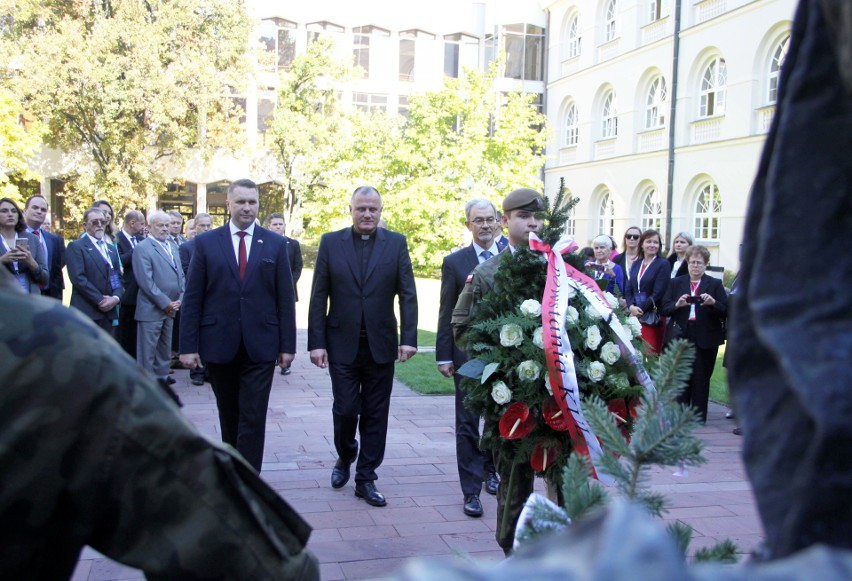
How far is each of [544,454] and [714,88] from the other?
24.4 m

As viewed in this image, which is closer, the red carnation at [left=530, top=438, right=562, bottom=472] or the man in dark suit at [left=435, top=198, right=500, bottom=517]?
the red carnation at [left=530, top=438, right=562, bottom=472]

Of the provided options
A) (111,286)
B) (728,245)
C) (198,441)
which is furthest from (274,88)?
(198,441)

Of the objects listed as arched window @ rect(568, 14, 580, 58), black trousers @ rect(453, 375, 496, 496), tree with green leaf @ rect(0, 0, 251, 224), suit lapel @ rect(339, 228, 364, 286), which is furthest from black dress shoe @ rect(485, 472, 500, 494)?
arched window @ rect(568, 14, 580, 58)

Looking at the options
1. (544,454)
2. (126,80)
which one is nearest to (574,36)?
(126,80)

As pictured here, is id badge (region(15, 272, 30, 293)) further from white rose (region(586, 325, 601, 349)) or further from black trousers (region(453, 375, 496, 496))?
white rose (region(586, 325, 601, 349))

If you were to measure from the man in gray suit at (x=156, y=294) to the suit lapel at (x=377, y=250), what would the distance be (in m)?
4.12

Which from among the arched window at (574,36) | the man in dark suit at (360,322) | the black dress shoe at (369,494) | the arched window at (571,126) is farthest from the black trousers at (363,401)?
the arched window at (574,36)

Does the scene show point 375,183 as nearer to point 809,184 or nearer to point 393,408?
A: point 393,408

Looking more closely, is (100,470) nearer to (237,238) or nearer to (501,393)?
(501,393)

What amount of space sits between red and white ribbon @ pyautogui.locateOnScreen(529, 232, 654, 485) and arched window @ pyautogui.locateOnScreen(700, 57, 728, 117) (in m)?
22.9

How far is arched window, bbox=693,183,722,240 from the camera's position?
2602cm

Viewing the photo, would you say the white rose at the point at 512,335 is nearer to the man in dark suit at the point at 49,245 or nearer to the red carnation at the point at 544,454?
the red carnation at the point at 544,454

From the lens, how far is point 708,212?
2623 cm

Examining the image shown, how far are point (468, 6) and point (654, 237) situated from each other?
35200mm
